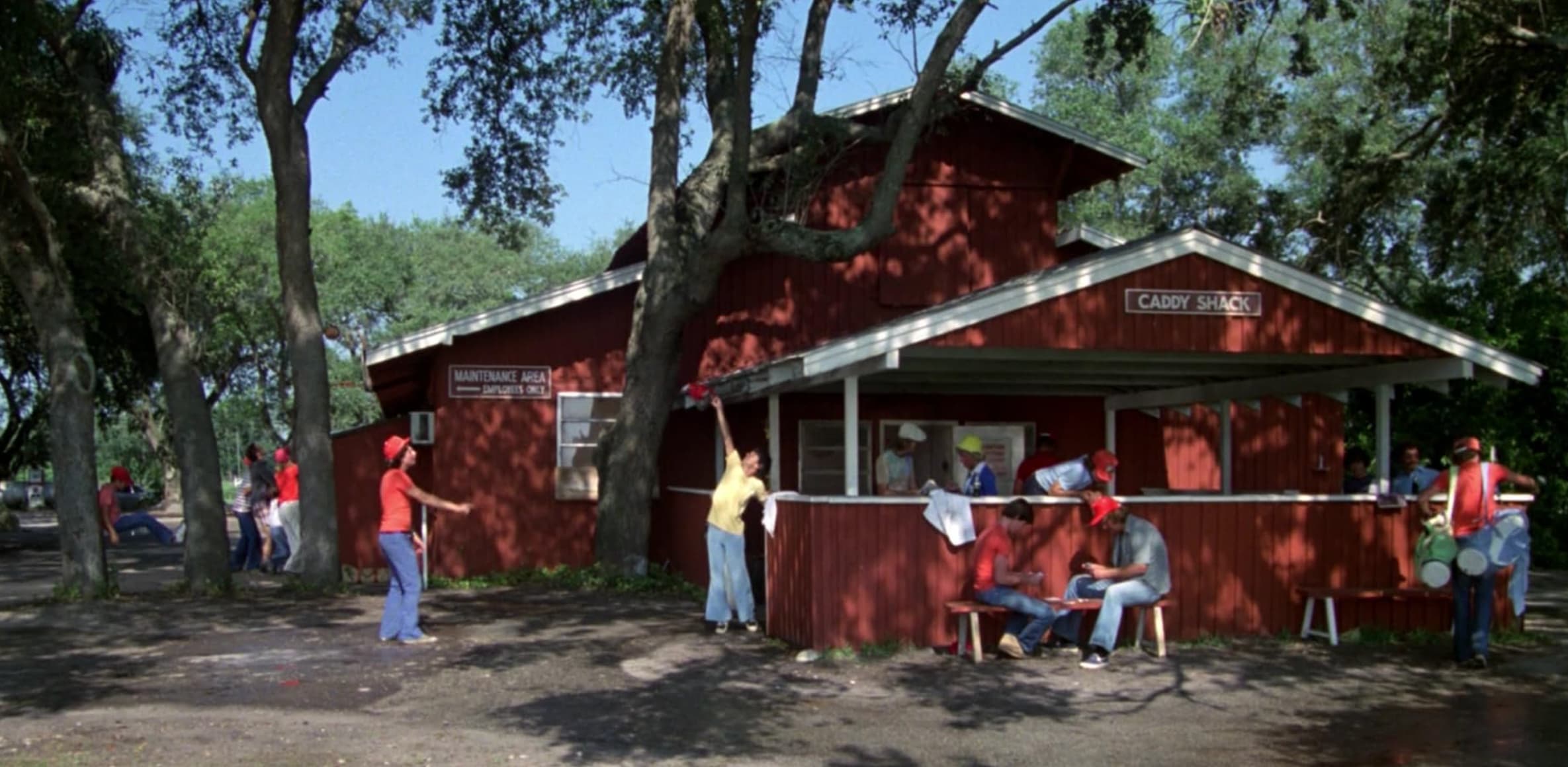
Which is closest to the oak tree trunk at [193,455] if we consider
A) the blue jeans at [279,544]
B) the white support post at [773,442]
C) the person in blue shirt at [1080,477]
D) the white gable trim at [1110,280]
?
the blue jeans at [279,544]

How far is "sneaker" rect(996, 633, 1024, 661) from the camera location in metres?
11.7

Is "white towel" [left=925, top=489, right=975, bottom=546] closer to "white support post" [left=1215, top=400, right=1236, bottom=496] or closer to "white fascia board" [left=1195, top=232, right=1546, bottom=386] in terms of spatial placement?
"white fascia board" [left=1195, top=232, right=1546, bottom=386]

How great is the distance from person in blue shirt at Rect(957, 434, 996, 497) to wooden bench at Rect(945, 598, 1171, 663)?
1171 mm

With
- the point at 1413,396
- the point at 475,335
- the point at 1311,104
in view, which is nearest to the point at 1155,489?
the point at 1413,396

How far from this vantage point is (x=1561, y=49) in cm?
1858

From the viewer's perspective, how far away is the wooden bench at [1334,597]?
12.6 meters

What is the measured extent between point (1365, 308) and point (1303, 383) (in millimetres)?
2324

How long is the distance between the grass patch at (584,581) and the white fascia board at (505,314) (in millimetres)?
2790

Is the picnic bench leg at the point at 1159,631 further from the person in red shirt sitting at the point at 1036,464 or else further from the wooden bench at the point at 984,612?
the person in red shirt sitting at the point at 1036,464

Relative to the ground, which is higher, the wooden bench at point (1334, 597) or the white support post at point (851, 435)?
the white support post at point (851, 435)

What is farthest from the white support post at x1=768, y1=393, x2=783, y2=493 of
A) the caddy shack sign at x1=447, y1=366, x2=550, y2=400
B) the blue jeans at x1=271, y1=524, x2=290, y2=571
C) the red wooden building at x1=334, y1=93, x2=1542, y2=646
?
the blue jeans at x1=271, y1=524, x2=290, y2=571

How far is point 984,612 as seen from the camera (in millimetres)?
11711

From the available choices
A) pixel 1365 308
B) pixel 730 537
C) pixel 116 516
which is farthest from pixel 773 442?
pixel 116 516

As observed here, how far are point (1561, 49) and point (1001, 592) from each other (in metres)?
11.8
